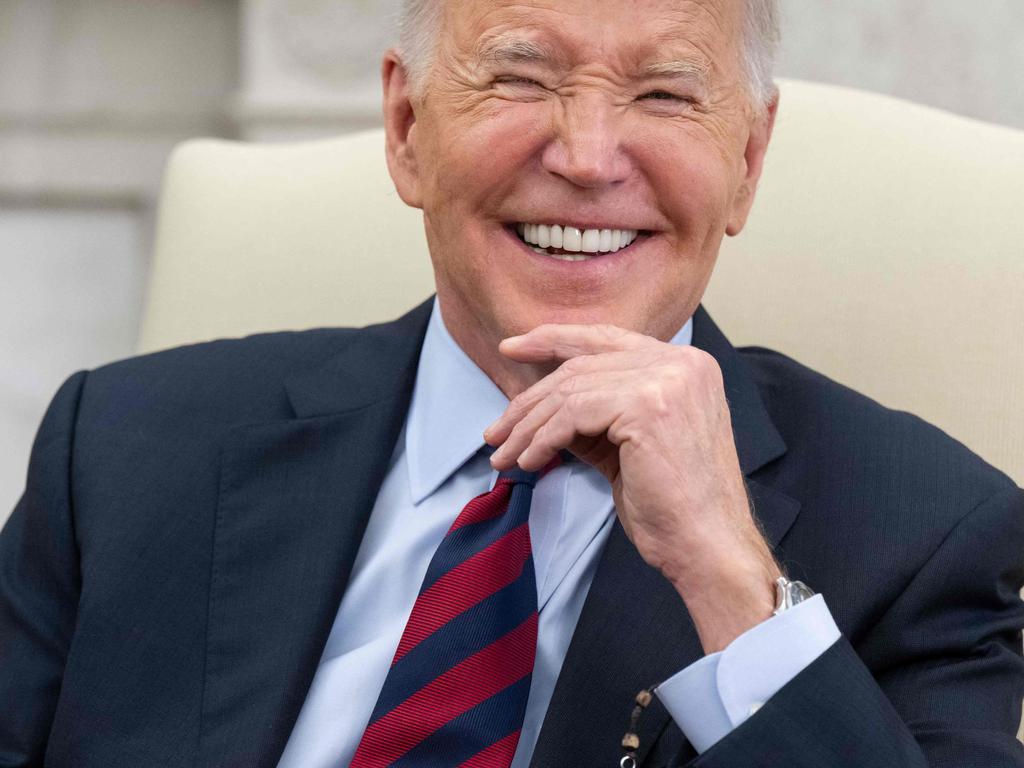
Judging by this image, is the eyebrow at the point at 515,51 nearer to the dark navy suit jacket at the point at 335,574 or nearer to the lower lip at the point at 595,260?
the lower lip at the point at 595,260

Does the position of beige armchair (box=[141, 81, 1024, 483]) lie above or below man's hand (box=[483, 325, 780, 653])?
above

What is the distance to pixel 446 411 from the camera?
1.56 metres

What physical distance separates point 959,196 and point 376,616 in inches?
33.8

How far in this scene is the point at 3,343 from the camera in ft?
11.6

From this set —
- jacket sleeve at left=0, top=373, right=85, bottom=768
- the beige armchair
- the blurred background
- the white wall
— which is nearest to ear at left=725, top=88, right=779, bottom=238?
the beige armchair

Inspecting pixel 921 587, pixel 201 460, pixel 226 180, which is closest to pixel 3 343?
Result: pixel 226 180

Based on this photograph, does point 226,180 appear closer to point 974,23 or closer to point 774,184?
point 774,184

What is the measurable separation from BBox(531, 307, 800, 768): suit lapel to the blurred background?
2080 mm

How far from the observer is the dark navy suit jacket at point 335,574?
132cm

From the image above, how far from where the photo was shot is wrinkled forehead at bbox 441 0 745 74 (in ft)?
4.57

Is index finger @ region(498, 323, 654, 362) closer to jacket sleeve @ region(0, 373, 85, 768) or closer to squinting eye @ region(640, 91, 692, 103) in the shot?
squinting eye @ region(640, 91, 692, 103)

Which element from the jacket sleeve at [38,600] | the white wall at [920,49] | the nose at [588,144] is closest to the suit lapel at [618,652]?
the nose at [588,144]

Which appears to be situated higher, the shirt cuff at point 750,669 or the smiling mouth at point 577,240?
the smiling mouth at point 577,240

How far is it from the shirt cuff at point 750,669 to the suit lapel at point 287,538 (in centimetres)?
41
